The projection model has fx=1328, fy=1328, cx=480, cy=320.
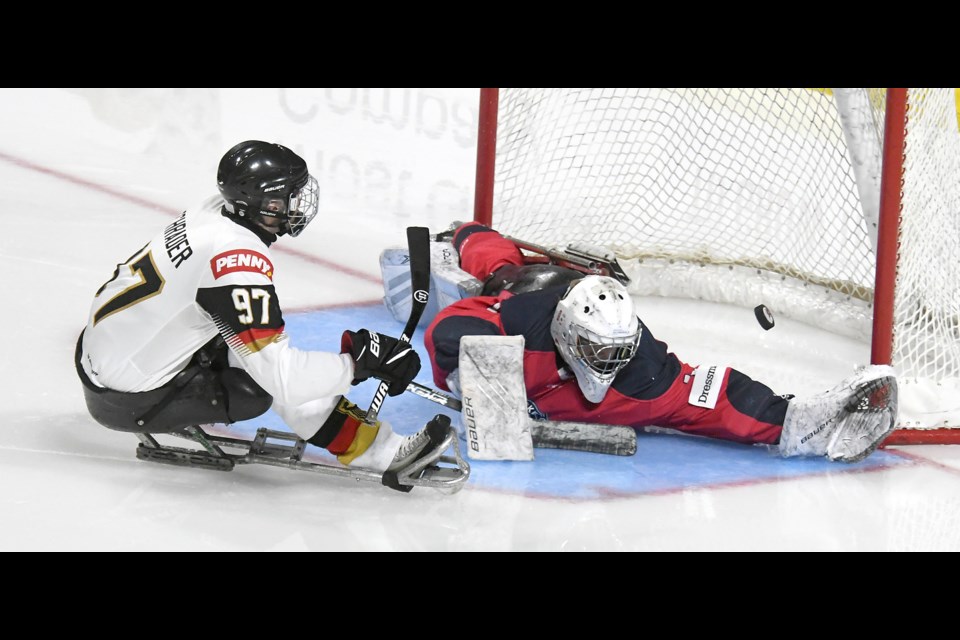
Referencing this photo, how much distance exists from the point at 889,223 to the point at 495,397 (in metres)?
1.18

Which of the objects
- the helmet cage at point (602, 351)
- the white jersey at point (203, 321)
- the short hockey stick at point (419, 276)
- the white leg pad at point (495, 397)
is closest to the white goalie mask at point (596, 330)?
the helmet cage at point (602, 351)

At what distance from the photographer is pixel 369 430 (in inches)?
125

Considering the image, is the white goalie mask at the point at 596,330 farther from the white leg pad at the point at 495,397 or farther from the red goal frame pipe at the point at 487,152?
the red goal frame pipe at the point at 487,152

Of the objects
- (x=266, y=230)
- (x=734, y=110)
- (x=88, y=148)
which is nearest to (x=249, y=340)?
(x=266, y=230)

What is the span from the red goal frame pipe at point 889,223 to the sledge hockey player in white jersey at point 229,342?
1.35m

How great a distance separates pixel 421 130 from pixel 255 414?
12.4 ft

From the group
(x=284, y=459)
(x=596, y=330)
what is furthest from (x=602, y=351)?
(x=284, y=459)

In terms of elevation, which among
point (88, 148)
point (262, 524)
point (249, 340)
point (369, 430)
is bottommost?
point (262, 524)

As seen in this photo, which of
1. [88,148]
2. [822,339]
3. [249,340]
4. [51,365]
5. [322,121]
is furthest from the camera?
[322,121]

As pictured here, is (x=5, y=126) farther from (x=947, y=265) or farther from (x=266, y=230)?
(x=947, y=265)

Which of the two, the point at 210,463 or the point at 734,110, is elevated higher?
the point at 734,110

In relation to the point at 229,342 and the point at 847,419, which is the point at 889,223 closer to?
the point at 847,419

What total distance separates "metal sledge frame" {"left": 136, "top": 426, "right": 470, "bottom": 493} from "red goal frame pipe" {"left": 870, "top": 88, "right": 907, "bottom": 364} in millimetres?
1256

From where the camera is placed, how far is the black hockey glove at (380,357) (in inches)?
118
